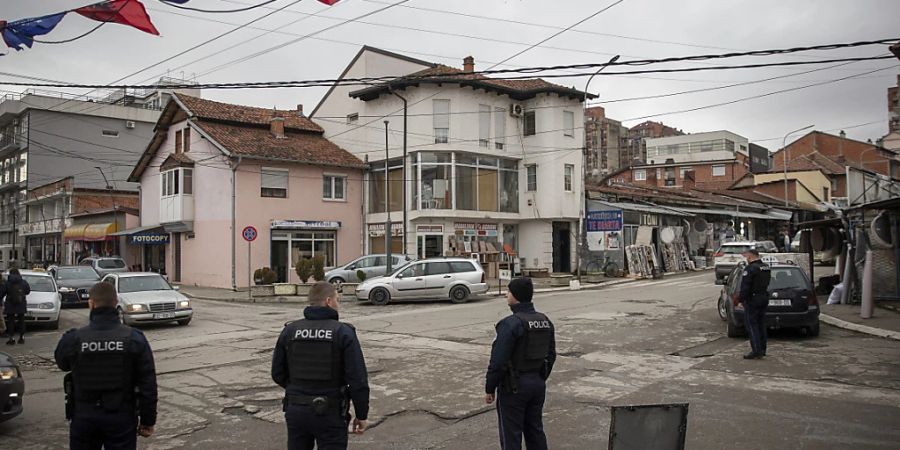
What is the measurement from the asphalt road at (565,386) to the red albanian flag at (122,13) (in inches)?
197

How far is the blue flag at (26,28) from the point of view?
9.43 m

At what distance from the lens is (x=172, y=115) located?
108 feet

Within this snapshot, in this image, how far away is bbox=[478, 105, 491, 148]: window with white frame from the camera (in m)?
32.6

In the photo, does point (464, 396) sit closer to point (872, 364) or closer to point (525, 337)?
point (525, 337)

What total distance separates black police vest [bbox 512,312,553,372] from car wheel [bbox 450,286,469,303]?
1658 centimetres

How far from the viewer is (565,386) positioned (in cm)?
859

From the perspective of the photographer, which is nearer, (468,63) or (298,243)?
(298,243)

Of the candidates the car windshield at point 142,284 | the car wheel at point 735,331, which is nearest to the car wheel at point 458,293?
the car windshield at point 142,284

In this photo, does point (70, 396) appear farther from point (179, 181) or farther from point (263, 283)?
point (179, 181)

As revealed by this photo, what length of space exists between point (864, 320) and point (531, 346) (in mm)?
11903

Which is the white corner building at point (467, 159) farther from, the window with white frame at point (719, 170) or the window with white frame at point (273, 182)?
the window with white frame at point (719, 170)

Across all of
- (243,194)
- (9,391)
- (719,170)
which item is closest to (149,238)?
(243,194)

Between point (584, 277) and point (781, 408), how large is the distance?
24846mm

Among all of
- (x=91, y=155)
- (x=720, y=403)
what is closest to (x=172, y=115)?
(x=91, y=155)
